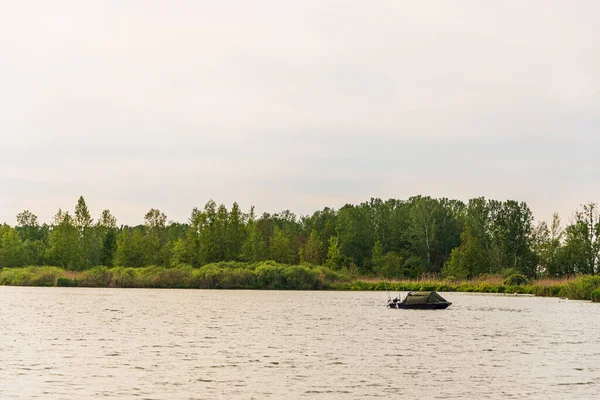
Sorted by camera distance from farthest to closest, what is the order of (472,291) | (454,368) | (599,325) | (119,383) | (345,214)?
(345,214) < (472,291) < (599,325) < (454,368) < (119,383)

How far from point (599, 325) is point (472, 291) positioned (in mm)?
71311

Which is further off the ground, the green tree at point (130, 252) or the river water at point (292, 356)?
the green tree at point (130, 252)

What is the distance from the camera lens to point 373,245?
17812cm

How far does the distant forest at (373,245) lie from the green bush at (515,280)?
54.3 feet

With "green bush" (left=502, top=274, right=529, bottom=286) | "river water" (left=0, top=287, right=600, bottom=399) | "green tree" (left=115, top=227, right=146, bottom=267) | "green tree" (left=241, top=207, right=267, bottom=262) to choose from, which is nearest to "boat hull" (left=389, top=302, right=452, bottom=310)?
"river water" (left=0, top=287, right=600, bottom=399)

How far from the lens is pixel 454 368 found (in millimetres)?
34125

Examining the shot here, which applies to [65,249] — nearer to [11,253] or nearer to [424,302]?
[11,253]

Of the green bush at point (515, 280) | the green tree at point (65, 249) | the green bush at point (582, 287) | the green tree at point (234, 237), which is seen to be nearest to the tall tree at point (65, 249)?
the green tree at point (65, 249)

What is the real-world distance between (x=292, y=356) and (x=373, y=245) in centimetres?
14203

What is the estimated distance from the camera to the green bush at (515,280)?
12332 cm

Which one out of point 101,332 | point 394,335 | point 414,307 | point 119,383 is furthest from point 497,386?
point 414,307

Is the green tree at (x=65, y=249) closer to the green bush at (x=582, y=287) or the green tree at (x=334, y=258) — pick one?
the green tree at (x=334, y=258)

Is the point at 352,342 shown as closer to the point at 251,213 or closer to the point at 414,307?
the point at 414,307

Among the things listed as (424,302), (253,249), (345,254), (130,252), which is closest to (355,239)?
(345,254)
